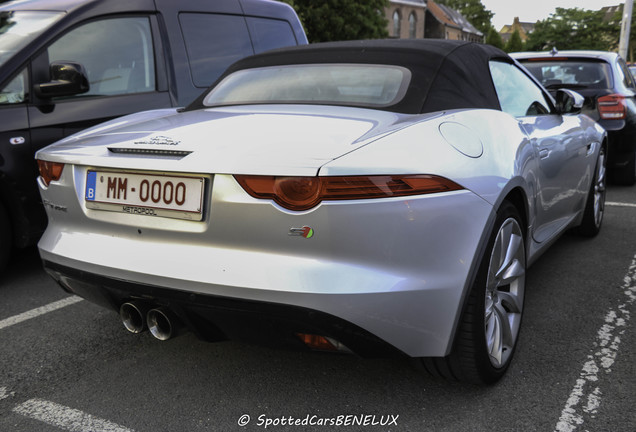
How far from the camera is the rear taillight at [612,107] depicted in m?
7.41

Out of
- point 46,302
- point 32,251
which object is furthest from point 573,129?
point 32,251

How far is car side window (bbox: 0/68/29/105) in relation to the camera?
4.07 meters

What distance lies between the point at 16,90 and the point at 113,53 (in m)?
0.83

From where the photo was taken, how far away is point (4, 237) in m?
4.08

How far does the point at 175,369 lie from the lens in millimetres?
2912

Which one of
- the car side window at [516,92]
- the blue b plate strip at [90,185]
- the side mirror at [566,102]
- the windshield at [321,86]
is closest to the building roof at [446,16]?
the side mirror at [566,102]

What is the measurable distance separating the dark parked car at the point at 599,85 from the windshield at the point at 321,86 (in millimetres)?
5008

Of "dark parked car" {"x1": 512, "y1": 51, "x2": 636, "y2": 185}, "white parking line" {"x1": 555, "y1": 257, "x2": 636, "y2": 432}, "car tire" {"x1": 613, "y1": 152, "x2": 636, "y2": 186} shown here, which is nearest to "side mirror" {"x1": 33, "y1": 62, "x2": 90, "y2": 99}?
"white parking line" {"x1": 555, "y1": 257, "x2": 636, "y2": 432}

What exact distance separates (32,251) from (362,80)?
3.35 meters

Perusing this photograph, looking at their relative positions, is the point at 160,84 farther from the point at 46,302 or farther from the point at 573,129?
the point at 573,129

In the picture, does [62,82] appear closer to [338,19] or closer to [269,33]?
[269,33]

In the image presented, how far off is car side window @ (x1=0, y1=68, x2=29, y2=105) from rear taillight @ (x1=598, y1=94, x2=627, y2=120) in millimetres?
6136

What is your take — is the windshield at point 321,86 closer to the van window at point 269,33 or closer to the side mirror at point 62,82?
the side mirror at point 62,82

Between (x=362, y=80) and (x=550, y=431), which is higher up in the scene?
(x=362, y=80)
